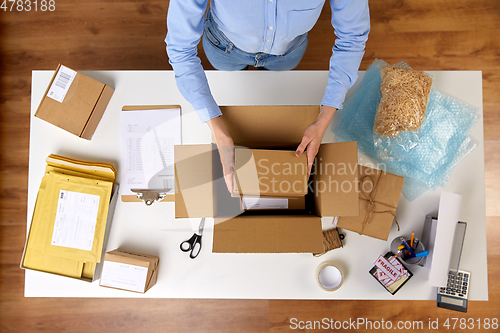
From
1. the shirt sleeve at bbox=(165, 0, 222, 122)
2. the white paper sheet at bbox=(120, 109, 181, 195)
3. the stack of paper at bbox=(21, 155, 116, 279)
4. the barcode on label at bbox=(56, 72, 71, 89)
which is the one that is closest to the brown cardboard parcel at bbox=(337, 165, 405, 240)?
the shirt sleeve at bbox=(165, 0, 222, 122)

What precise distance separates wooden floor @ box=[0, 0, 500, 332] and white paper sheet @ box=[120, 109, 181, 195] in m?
0.71

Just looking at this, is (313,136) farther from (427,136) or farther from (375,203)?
(427,136)

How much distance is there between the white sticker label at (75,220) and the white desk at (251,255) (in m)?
0.08

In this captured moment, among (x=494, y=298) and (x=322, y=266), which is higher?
(x=322, y=266)

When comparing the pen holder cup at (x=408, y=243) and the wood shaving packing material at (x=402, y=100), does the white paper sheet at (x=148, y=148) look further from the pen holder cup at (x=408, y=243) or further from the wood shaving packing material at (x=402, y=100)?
the pen holder cup at (x=408, y=243)

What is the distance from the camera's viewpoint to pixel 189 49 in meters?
0.73

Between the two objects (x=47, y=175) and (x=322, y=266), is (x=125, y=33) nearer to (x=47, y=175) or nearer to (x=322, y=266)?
(x=47, y=175)

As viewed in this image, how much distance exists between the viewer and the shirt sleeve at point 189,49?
64 cm

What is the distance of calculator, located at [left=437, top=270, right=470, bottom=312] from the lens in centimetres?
96

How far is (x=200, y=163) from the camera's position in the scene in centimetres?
79

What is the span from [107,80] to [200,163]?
0.55m

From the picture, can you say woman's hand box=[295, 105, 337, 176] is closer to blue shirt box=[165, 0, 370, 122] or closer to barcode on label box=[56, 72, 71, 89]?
blue shirt box=[165, 0, 370, 122]

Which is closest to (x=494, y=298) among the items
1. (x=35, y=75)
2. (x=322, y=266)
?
(x=322, y=266)

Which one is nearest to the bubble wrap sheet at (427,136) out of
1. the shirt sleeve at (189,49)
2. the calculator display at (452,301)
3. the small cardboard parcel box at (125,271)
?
the calculator display at (452,301)
